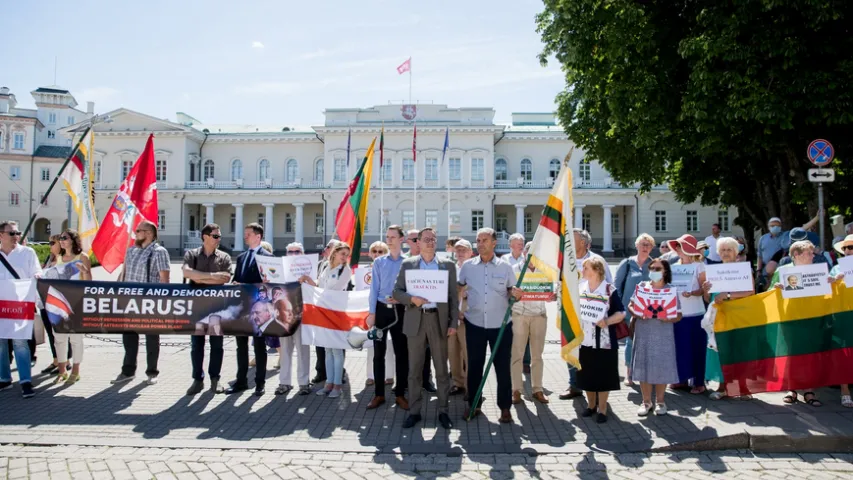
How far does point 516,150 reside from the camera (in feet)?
162

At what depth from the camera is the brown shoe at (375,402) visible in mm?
6434

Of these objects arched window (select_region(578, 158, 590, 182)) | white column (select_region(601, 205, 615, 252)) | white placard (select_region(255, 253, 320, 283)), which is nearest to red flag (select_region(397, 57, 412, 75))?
white column (select_region(601, 205, 615, 252))

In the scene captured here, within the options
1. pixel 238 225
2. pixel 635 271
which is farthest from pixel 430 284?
pixel 238 225

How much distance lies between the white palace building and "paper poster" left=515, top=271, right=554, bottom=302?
3675cm

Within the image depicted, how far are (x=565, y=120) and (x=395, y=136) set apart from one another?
30371 mm

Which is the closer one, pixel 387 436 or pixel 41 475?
pixel 41 475

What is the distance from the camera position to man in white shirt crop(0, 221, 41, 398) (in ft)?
22.4

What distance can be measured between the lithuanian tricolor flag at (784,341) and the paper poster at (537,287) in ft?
6.57

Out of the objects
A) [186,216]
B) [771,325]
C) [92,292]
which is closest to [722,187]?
[771,325]

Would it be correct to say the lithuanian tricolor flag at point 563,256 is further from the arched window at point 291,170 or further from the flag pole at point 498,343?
the arched window at point 291,170

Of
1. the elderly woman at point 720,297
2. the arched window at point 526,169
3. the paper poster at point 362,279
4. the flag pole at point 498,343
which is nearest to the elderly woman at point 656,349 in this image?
the elderly woman at point 720,297

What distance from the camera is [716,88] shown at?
11.5 meters

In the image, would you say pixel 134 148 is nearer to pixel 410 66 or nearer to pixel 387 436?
pixel 410 66

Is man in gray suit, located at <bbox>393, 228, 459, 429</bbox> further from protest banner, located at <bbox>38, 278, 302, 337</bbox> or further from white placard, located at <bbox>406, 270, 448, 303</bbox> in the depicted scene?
protest banner, located at <bbox>38, 278, 302, 337</bbox>
